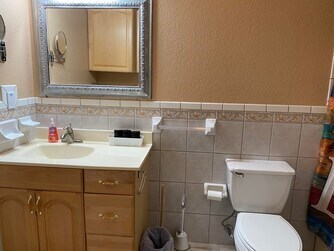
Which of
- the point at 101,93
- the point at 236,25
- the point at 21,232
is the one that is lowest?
the point at 21,232

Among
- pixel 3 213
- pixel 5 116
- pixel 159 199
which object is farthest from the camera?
pixel 159 199

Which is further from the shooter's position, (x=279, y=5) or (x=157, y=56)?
(x=157, y=56)

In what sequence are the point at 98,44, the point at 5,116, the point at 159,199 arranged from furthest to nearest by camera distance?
the point at 159,199 < the point at 98,44 < the point at 5,116

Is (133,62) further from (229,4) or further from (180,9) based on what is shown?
(229,4)

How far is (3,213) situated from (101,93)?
952 millimetres

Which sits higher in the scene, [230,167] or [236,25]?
[236,25]

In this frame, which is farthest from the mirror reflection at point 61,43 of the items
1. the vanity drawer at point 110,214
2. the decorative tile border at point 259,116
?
the decorative tile border at point 259,116

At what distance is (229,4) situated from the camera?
5.80ft

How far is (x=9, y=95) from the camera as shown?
1.72 meters

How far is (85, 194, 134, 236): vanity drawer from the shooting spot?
1.51 m

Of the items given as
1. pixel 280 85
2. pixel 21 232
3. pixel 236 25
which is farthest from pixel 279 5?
pixel 21 232

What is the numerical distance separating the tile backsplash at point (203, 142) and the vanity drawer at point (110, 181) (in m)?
0.53

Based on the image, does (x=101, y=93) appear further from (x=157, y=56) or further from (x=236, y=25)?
(x=236, y=25)

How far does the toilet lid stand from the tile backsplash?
13.6 inches
